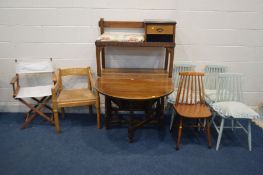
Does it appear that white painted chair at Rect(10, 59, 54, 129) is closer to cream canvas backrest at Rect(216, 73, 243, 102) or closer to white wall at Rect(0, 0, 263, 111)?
white wall at Rect(0, 0, 263, 111)

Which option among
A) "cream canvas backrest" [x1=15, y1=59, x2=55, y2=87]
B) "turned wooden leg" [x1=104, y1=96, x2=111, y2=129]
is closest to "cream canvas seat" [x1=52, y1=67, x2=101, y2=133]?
"turned wooden leg" [x1=104, y1=96, x2=111, y2=129]

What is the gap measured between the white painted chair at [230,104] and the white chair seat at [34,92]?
212 centimetres

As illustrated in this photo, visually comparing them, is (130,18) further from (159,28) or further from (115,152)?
(115,152)

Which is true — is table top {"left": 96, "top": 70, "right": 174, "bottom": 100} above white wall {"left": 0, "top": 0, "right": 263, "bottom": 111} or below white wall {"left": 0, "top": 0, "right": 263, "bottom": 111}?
below

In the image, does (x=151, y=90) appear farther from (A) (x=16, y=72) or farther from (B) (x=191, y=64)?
(A) (x=16, y=72)

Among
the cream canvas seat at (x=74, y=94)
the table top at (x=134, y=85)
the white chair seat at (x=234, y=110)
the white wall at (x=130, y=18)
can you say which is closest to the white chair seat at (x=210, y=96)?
the white chair seat at (x=234, y=110)

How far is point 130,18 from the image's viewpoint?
3012mm

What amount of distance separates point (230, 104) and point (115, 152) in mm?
1431

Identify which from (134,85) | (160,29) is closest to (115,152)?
(134,85)

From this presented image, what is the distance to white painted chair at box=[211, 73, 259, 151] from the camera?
2523mm

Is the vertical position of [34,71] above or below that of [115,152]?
above

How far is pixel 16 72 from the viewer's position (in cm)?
309

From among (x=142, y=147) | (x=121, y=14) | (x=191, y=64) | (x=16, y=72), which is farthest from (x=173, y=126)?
(x=16, y=72)

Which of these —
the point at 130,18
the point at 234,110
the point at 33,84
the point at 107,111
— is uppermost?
the point at 130,18
